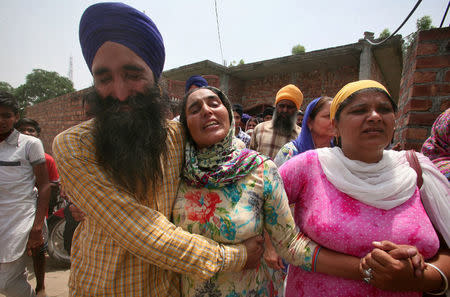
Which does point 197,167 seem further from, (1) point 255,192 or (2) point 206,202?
(1) point 255,192

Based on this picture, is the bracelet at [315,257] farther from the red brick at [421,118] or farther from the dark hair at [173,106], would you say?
the red brick at [421,118]

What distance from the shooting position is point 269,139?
3455mm

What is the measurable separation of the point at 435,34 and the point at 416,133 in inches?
32.8

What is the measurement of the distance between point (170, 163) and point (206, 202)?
29 centimetres

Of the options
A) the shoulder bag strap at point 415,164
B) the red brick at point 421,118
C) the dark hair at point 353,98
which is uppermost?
the dark hair at point 353,98

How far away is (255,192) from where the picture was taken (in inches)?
49.4

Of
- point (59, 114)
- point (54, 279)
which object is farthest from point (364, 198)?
point (59, 114)

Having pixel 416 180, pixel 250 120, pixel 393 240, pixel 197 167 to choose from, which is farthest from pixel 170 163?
pixel 250 120

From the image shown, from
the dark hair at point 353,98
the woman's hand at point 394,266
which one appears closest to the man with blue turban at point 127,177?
the woman's hand at point 394,266

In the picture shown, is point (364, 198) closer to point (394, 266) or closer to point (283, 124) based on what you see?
point (394, 266)

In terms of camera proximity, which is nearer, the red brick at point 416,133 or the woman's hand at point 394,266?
the woman's hand at point 394,266

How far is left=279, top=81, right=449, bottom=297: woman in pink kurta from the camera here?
3.82 feet

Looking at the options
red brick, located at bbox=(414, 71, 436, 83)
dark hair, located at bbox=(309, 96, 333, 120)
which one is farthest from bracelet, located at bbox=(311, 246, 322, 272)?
red brick, located at bbox=(414, 71, 436, 83)

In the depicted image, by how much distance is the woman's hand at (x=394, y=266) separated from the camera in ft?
3.42
